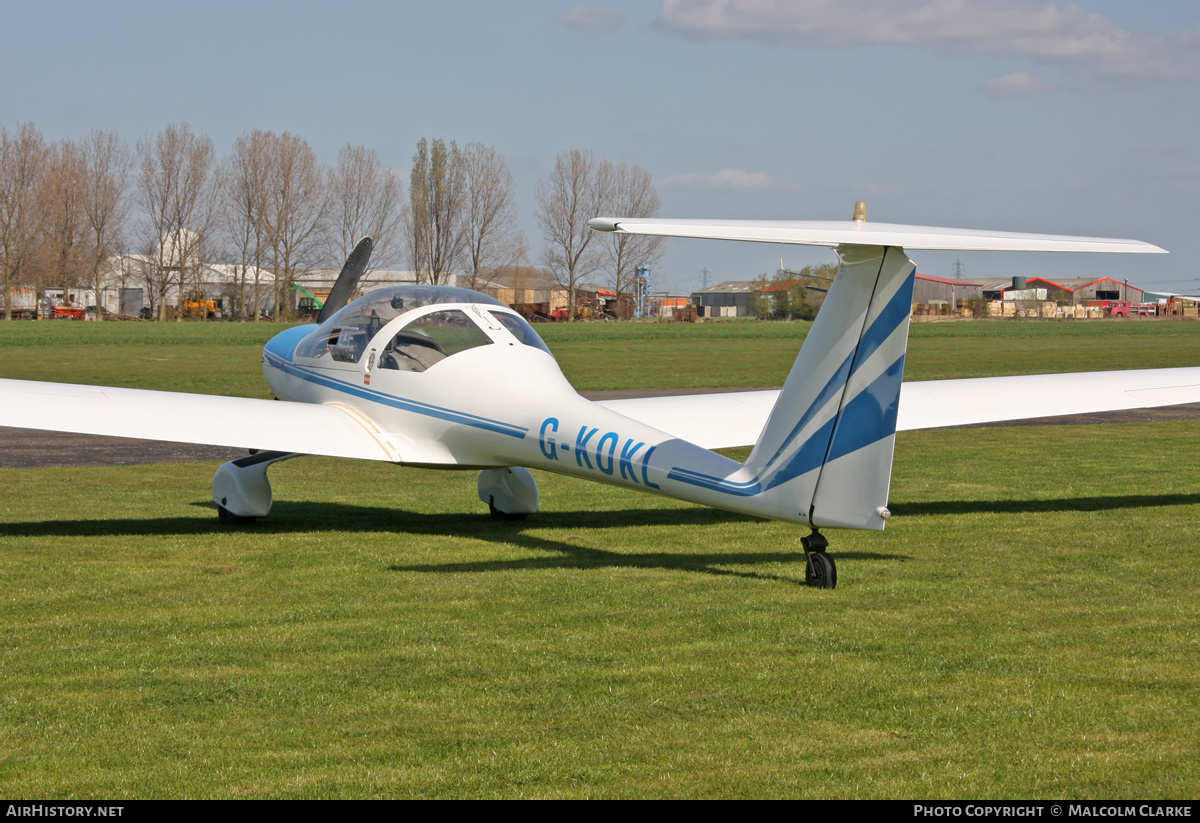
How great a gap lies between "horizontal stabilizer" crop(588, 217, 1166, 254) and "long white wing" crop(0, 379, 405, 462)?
15.9 feet

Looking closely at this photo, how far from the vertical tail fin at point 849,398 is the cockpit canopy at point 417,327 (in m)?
3.85

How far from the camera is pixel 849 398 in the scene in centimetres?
742

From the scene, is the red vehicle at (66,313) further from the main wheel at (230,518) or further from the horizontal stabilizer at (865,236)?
the horizontal stabilizer at (865,236)

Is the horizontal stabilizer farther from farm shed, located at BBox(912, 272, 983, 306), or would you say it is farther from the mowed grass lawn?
farm shed, located at BBox(912, 272, 983, 306)

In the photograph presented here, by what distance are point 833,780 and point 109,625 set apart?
4.90m

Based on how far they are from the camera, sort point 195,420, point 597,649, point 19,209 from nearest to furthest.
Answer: point 597,649 → point 195,420 → point 19,209

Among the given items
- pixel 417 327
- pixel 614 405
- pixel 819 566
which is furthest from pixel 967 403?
pixel 417 327

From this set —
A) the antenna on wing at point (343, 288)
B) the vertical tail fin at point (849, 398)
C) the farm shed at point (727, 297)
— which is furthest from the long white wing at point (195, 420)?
the farm shed at point (727, 297)

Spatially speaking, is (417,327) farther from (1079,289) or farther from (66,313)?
(1079,289)

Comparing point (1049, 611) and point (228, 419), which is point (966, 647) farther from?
point (228, 419)

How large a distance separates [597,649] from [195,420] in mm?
5651

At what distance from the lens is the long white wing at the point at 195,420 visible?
10.6m
